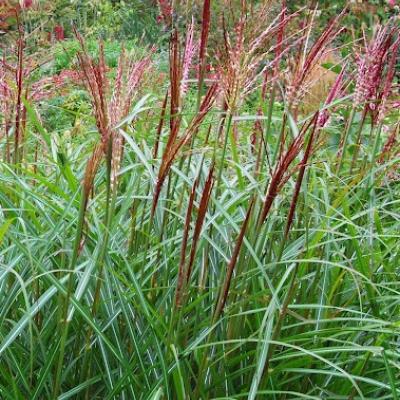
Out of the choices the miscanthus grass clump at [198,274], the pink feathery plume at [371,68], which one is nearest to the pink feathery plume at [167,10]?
the miscanthus grass clump at [198,274]

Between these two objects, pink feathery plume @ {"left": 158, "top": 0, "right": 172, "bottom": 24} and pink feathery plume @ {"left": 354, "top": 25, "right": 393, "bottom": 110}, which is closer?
pink feathery plume @ {"left": 354, "top": 25, "right": 393, "bottom": 110}

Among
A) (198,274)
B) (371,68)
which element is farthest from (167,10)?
(198,274)

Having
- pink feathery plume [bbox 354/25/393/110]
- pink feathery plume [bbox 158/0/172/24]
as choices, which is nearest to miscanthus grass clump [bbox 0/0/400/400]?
pink feathery plume [bbox 354/25/393/110]

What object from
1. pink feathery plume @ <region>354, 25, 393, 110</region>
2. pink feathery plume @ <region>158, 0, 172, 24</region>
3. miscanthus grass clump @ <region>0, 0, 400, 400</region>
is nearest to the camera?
miscanthus grass clump @ <region>0, 0, 400, 400</region>

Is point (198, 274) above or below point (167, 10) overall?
below

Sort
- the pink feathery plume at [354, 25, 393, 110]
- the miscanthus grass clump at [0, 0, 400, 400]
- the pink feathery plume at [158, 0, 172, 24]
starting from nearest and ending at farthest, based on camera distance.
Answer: the miscanthus grass clump at [0, 0, 400, 400], the pink feathery plume at [354, 25, 393, 110], the pink feathery plume at [158, 0, 172, 24]

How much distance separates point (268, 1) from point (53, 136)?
1.33m

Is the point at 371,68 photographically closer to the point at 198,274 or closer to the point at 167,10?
the point at 198,274

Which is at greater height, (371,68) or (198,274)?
(371,68)

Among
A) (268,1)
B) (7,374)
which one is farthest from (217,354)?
(268,1)

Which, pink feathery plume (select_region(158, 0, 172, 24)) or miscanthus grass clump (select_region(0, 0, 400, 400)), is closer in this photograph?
miscanthus grass clump (select_region(0, 0, 400, 400))

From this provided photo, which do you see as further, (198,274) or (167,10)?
(167,10)

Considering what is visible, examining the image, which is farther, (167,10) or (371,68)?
(167,10)

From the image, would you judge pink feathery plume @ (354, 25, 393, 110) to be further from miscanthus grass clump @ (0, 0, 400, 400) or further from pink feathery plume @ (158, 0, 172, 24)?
pink feathery plume @ (158, 0, 172, 24)
